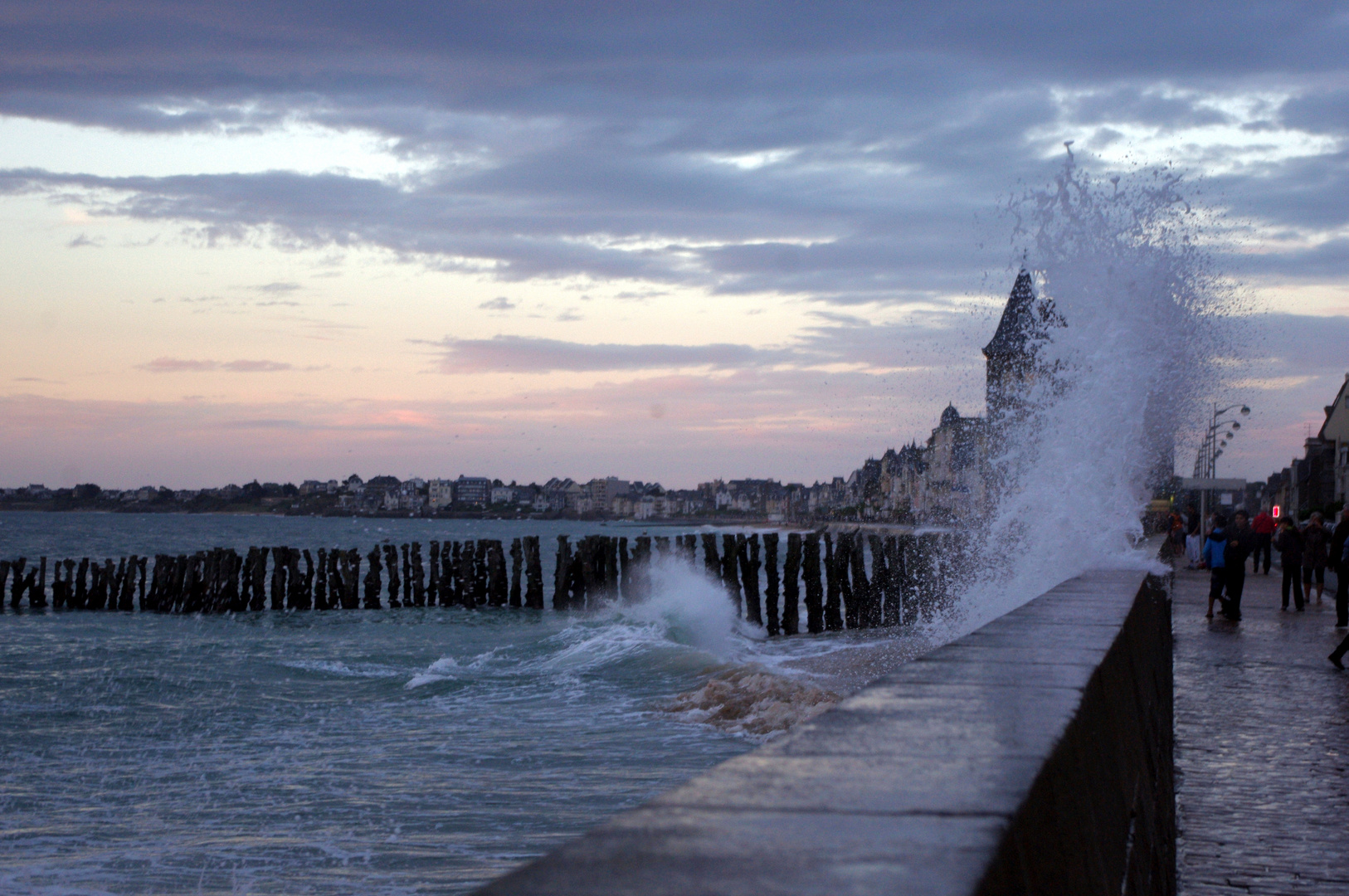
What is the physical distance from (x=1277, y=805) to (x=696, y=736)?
7538 millimetres

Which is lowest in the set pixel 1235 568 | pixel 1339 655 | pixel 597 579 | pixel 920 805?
pixel 597 579

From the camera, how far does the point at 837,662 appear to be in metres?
18.9

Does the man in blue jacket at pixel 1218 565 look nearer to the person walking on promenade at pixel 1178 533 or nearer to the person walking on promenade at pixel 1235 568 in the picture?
the person walking on promenade at pixel 1235 568

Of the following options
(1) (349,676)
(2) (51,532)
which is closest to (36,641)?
(1) (349,676)

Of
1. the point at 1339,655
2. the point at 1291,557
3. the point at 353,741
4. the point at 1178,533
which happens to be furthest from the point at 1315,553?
the point at 1178,533

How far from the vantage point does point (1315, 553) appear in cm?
1844

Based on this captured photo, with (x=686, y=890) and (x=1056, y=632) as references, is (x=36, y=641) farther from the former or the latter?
(x=686, y=890)

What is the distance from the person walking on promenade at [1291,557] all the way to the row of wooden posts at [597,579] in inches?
349

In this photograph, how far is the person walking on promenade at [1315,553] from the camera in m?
18.0

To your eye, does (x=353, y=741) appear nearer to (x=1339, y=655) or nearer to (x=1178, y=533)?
(x=1339, y=655)

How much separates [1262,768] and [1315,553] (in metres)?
13.9

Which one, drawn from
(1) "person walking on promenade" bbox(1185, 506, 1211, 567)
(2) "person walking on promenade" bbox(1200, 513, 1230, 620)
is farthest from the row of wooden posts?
(2) "person walking on promenade" bbox(1200, 513, 1230, 620)

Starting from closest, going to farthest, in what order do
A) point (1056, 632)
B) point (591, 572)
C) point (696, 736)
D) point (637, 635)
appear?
point (1056, 632), point (696, 736), point (637, 635), point (591, 572)

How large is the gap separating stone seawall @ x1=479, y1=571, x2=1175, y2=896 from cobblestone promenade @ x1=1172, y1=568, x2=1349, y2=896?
174cm
